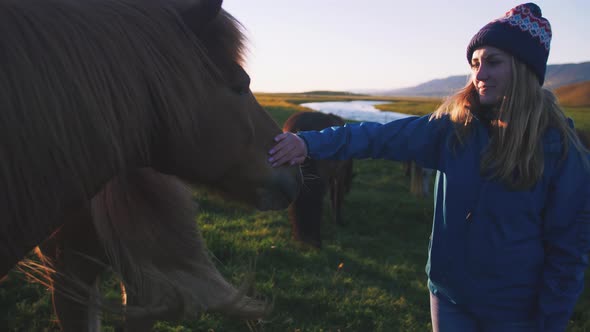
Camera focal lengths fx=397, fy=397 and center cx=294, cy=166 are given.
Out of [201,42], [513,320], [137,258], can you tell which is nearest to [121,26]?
[201,42]

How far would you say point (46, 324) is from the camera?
315cm

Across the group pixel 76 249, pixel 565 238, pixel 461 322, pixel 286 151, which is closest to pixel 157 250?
pixel 76 249

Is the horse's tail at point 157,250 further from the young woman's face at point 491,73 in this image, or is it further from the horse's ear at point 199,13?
the young woman's face at point 491,73

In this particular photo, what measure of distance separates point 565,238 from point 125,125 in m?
1.86

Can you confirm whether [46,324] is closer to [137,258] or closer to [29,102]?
[137,258]

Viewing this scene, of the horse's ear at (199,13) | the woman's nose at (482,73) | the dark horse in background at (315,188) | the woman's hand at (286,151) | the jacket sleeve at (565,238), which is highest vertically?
the horse's ear at (199,13)

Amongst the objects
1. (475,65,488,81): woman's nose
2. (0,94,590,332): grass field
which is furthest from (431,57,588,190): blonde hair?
(0,94,590,332): grass field

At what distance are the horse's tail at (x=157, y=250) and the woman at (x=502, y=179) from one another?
781 mm

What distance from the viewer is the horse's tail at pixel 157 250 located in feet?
6.35

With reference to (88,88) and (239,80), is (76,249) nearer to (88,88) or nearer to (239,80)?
(88,88)

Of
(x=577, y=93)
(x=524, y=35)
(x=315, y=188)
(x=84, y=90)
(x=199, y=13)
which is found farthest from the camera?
(x=577, y=93)

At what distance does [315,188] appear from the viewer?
5762mm

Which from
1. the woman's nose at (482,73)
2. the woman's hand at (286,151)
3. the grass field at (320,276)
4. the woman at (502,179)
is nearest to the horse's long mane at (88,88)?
the woman's hand at (286,151)

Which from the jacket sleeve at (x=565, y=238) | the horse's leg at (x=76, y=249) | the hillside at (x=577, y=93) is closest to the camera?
the jacket sleeve at (x=565, y=238)
